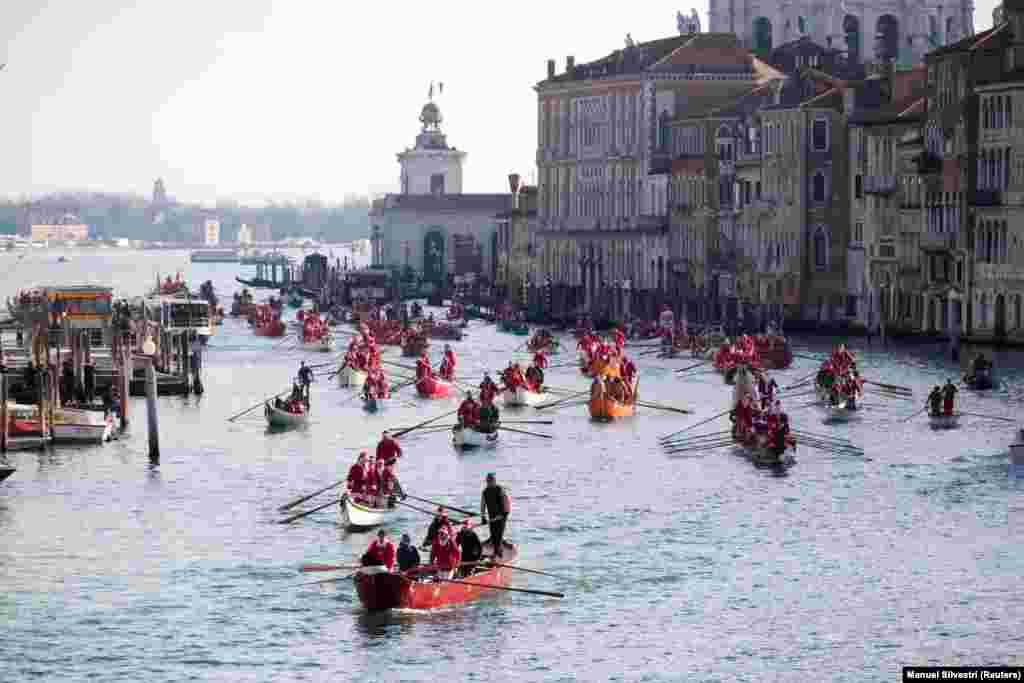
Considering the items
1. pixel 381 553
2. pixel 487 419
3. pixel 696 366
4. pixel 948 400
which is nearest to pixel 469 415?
pixel 487 419

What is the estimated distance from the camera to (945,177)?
140000mm

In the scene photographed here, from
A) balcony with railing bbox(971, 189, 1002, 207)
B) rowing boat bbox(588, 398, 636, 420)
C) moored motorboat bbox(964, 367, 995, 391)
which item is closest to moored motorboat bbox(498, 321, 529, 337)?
balcony with railing bbox(971, 189, 1002, 207)

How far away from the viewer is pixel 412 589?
59.6m

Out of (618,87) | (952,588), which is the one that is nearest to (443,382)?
(952,588)

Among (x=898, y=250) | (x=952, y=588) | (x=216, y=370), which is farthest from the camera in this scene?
(x=898, y=250)

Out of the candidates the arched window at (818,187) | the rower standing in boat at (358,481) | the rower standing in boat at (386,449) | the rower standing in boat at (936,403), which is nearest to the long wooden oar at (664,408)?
the rower standing in boat at (936,403)

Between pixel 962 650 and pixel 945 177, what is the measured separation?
277ft

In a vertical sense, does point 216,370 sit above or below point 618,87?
below

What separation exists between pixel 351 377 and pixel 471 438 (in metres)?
29.2

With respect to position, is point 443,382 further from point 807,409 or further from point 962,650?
point 962,650

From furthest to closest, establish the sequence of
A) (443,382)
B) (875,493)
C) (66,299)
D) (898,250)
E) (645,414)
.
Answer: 1. (898,250)
2. (66,299)
3. (443,382)
4. (645,414)
5. (875,493)

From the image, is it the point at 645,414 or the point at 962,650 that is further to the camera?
the point at 645,414

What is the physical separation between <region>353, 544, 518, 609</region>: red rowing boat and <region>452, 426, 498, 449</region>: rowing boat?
29.0m

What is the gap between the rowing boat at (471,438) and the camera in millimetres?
90500
